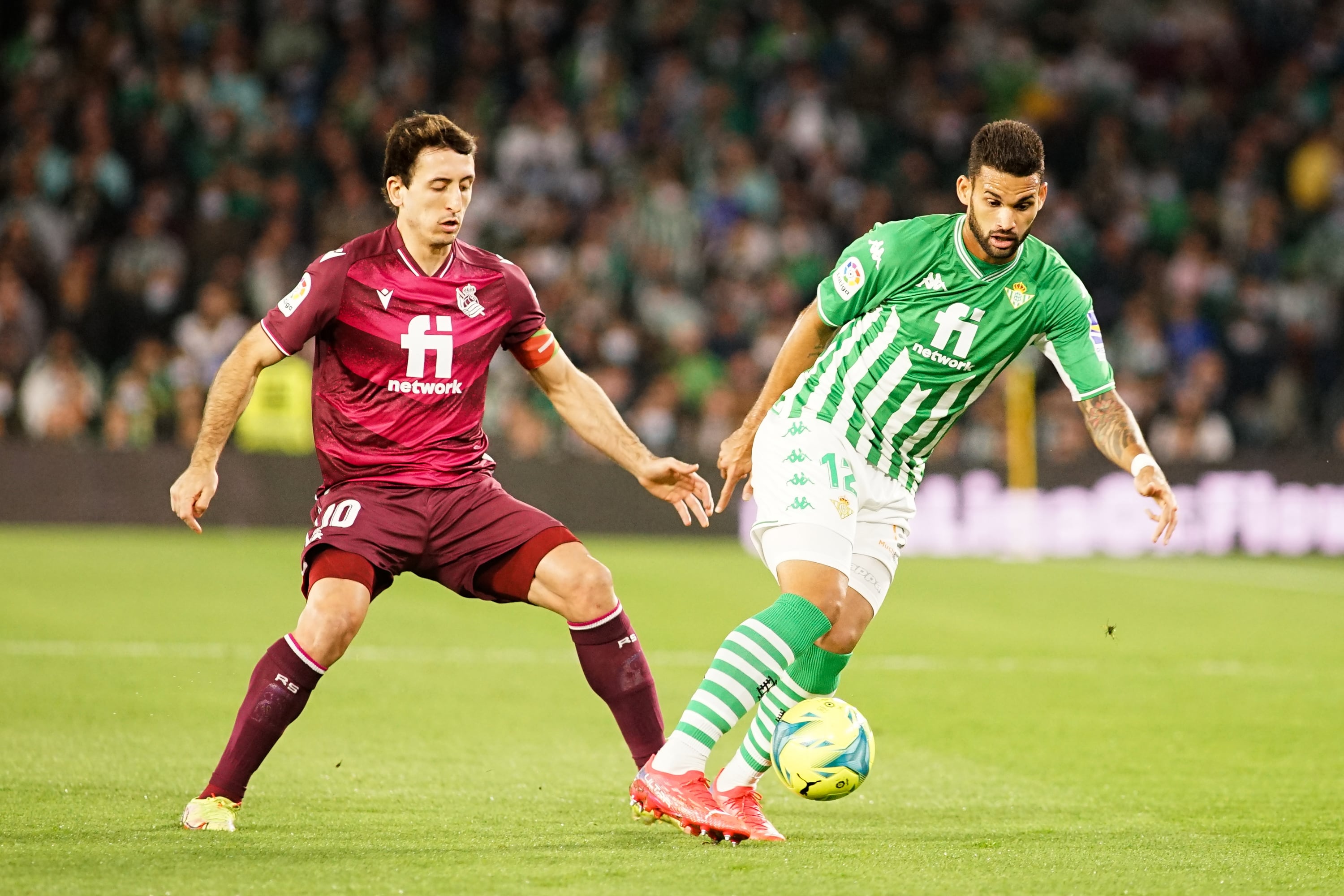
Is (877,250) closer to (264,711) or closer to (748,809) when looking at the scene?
(748,809)

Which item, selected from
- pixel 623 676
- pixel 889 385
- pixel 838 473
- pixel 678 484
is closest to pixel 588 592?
pixel 623 676

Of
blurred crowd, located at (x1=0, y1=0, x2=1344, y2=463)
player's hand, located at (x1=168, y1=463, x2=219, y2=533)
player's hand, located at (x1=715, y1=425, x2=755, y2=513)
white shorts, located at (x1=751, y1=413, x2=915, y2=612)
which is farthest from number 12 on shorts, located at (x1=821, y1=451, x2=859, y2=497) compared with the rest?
blurred crowd, located at (x1=0, y1=0, x2=1344, y2=463)

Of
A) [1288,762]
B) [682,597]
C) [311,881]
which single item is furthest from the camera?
[682,597]

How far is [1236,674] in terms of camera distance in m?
9.44

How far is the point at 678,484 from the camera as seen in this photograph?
5562 mm

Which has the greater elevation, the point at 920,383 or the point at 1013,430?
the point at 920,383

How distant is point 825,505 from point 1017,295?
907mm

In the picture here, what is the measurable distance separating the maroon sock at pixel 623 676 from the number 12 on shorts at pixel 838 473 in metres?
0.76

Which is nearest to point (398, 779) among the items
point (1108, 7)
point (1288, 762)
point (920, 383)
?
point (920, 383)

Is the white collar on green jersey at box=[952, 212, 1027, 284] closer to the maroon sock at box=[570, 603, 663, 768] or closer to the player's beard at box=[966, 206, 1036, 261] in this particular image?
the player's beard at box=[966, 206, 1036, 261]

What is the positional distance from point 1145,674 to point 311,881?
608cm

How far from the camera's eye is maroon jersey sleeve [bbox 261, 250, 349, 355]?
17.1 ft

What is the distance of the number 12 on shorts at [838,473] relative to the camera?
5289 millimetres

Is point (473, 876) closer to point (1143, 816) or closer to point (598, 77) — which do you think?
point (1143, 816)
